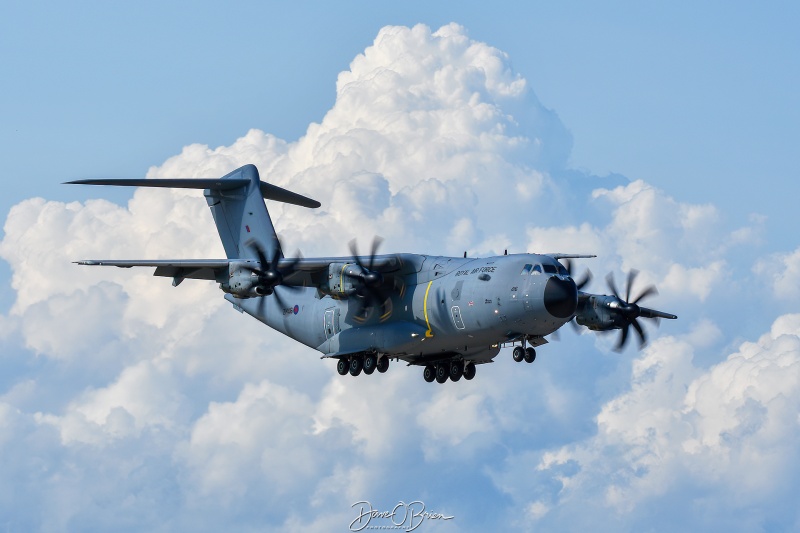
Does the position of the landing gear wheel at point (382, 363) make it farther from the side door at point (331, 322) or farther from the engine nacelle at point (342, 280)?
the engine nacelle at point (342, 280)

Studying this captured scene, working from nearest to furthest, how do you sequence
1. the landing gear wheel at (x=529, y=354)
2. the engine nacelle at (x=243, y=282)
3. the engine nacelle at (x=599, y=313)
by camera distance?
the engine nacelle at (x=243, y=282) < the landing gear wheel at (x=529, y=354) < the engine nacelle at (x=599, y=313)

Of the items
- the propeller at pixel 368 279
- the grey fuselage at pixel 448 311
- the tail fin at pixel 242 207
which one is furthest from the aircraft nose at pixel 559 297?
the tail fin at pixel 242 207

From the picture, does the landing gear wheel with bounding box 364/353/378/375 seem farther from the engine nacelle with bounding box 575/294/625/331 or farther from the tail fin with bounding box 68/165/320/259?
the engine nacelle with bounding box 575/294/625/331

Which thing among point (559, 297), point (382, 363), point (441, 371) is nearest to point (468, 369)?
point (441, 371)

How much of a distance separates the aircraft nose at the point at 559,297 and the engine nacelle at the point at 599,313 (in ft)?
18.8

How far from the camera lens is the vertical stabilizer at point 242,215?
159 ft

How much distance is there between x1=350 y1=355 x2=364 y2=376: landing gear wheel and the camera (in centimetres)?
4419

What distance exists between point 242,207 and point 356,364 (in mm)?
8437

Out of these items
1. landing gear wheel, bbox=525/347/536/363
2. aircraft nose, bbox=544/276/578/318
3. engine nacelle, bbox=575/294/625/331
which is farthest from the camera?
engine nacelle, bbox=575/294/625/331

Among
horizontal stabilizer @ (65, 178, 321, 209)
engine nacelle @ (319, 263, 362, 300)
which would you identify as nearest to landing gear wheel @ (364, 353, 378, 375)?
engine nacelle @ (319, 263, 362, 300)

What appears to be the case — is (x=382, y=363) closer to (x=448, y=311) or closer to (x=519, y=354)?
(x=448, y=311)

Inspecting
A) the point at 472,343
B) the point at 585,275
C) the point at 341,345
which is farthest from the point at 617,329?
the point at 341,345

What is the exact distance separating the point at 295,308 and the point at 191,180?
227 inches

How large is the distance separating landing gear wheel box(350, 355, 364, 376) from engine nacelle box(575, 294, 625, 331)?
7.79 m
